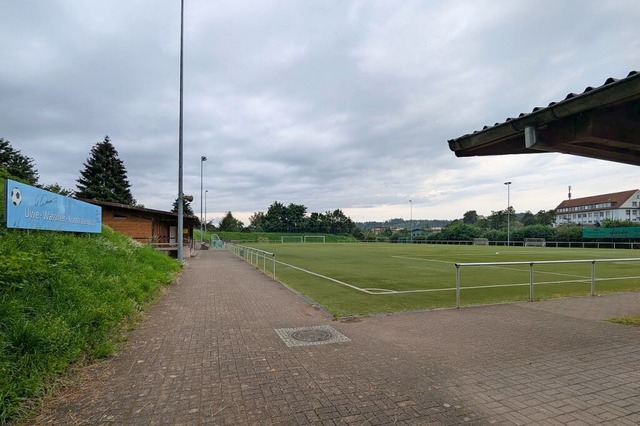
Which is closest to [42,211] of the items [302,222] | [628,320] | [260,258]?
[628,320]

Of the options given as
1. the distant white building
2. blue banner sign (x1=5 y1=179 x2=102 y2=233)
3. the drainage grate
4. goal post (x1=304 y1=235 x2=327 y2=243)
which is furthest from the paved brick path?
the distant white building

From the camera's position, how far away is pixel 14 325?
3.95 meters

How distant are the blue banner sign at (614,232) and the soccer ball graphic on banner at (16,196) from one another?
59.2 metres

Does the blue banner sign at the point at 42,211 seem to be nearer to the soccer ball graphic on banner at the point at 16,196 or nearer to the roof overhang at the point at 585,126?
the soccer ball graphic on banner at the point at 16,196

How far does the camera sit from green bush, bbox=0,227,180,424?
11.7 ft

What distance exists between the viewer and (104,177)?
189 ft

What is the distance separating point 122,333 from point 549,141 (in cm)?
658

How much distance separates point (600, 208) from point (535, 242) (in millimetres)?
61448

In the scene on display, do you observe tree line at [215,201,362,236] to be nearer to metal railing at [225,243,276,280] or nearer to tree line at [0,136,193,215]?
tree line at [0,136,193,215]

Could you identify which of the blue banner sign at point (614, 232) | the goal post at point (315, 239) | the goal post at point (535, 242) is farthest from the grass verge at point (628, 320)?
the goal post at point (315, 239)

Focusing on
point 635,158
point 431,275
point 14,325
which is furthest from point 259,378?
point 431,275

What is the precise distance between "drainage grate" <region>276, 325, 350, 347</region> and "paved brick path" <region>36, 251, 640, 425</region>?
0.52 ft

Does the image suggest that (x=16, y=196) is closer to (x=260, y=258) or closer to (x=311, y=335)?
(x=311, y=335)

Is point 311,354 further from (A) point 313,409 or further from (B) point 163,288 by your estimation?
(B) point 163,288
